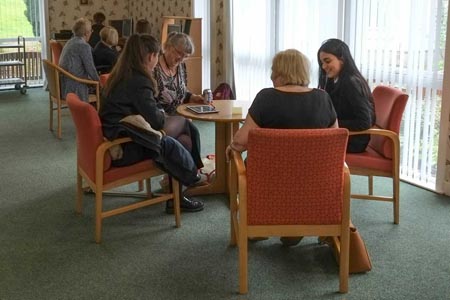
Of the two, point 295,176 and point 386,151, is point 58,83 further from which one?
point 295,176

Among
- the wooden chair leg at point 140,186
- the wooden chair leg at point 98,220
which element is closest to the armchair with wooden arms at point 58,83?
the wooden chair leg at point 140,186

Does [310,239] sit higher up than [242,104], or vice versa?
[242,104]

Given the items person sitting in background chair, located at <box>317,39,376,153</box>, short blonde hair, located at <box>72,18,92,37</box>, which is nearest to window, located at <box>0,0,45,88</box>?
short blonde hair, located at <box>72,18,92,37</box>

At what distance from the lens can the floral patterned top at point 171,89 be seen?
A: 152 inches

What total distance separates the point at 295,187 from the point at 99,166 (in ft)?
3.77

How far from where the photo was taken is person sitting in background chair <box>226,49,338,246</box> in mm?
2553

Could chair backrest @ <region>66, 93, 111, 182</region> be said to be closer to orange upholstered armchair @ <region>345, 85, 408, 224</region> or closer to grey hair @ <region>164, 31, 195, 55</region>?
grey hair @ <region>164, 31, 195, 55</region>

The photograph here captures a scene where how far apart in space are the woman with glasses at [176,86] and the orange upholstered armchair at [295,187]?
1108 millimetres

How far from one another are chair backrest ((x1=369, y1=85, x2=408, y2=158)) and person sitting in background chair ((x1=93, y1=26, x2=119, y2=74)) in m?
3.74

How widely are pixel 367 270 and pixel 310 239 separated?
0.46m

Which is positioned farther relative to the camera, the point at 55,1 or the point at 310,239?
the point at 55,1

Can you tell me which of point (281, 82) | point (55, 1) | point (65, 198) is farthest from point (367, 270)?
point (55, 1)

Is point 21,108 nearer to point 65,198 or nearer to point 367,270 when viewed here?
point 65,198

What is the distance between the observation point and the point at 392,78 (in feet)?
13.7
